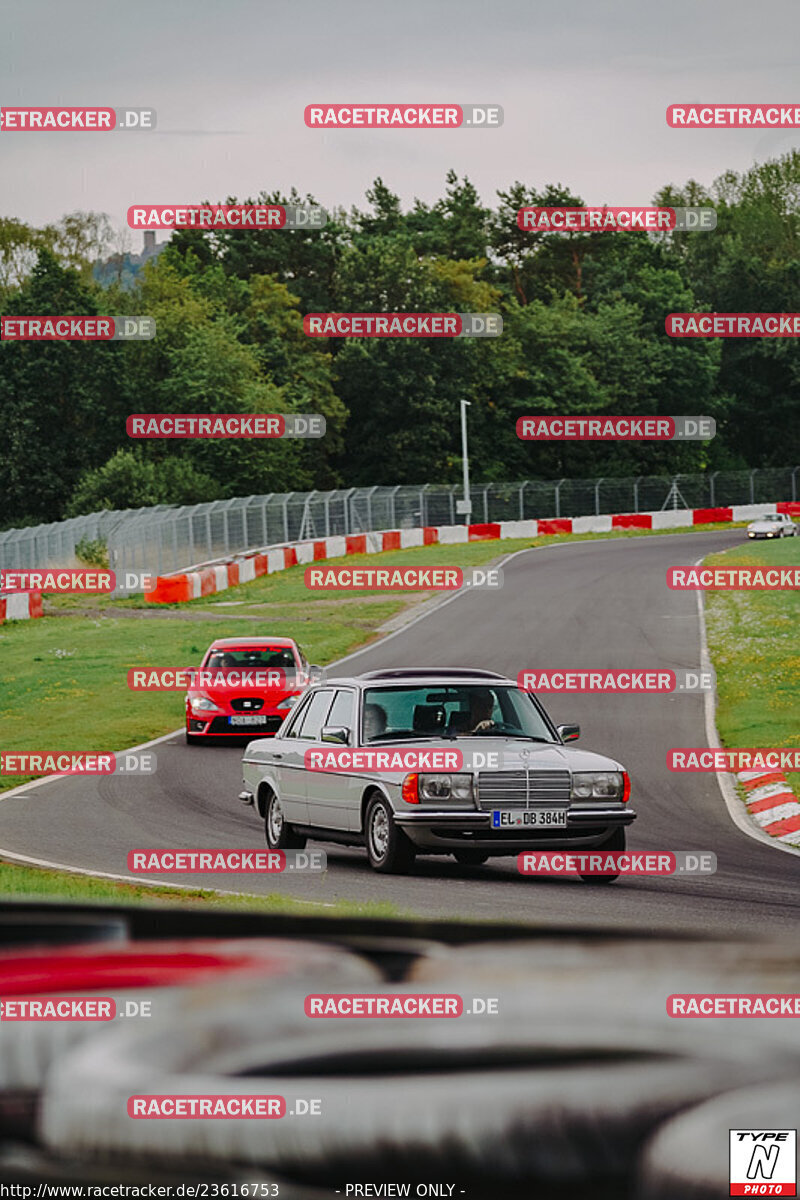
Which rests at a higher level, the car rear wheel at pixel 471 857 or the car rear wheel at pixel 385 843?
the car rear wheel at pixel 385 843

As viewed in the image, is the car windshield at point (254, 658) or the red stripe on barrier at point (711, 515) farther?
the red stripe on barrier at point (711, 515)

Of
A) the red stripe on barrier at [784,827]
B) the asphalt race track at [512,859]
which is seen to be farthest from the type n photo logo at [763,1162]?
the red stripe on barrier at [784,827]

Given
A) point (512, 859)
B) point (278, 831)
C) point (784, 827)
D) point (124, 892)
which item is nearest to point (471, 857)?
point (512, 859)

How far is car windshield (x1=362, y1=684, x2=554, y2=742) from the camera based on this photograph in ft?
45.6

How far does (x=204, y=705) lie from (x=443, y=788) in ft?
34.9

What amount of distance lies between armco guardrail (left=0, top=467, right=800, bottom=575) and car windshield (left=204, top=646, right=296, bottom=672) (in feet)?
85.7

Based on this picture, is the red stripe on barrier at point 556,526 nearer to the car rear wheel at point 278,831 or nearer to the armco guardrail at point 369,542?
the armco guardrail at point 369,542

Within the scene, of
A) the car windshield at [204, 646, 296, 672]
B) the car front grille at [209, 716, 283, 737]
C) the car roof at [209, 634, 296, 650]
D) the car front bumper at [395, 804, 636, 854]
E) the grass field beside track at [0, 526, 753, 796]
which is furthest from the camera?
the grass field beside track at [0, 526, 753, 796]

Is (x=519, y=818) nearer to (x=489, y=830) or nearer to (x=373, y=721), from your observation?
(x=489, y=830)

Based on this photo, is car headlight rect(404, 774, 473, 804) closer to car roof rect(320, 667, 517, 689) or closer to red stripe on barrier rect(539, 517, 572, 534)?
car roof rect(320, 667, 517, 689)

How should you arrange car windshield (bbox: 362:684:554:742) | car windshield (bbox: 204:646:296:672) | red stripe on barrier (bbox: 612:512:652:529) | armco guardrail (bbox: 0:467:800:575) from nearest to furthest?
car windshield (bbox: 362:684:554:742)
car windshield (bbox: 204:646:296:672)
armco guardrail (bbox: 0:467:800:575)
red stripe on barrier (bbox: 612:512:652:529)

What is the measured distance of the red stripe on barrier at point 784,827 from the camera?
1539 cm

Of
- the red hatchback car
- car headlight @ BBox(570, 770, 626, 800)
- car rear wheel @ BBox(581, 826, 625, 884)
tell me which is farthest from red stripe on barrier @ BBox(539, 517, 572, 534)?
car headlight @ BBox(570, 770, 626, 800)

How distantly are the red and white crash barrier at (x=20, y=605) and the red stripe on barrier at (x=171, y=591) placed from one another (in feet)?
12.3
